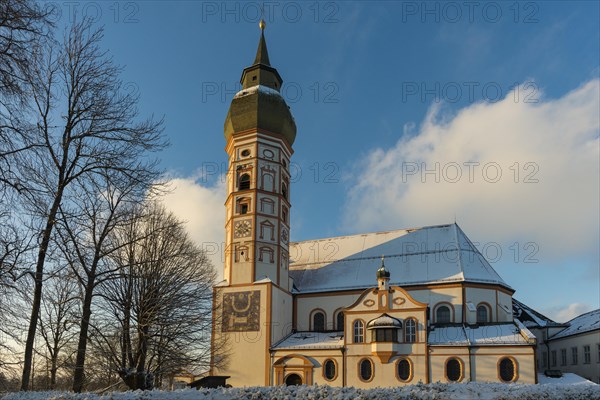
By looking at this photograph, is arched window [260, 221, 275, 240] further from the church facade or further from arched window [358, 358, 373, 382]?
arched window [358, 358, 373, 382]

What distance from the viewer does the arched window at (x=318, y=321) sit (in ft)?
135

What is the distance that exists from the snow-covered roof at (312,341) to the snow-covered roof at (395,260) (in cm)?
392

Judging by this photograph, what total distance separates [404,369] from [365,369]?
251cm

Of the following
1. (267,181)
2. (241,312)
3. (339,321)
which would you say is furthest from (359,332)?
(267,181)

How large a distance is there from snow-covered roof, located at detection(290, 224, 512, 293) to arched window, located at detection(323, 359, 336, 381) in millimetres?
7021

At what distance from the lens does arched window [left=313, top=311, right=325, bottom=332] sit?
41.0 metres

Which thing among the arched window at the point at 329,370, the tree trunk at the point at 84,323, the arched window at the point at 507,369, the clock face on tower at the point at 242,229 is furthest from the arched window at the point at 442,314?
the tree trunk at the point at 84,323

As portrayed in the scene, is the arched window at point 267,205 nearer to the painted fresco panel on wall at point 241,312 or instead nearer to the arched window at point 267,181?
the arched window at point 267,181

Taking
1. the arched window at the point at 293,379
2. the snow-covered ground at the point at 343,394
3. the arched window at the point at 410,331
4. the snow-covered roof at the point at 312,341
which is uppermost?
the arched window at the point at 410,331

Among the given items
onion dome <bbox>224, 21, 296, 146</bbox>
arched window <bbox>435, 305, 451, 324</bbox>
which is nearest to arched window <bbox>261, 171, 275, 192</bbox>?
onion dome <bbox>224, 21, 296, 146</bbox>

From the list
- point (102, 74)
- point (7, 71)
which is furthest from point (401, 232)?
point (7, 71)

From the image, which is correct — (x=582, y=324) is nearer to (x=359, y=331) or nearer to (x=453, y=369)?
(x=453, y=369)

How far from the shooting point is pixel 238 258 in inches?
1560

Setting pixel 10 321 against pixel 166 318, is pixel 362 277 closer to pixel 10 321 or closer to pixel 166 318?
pixel 166 318
